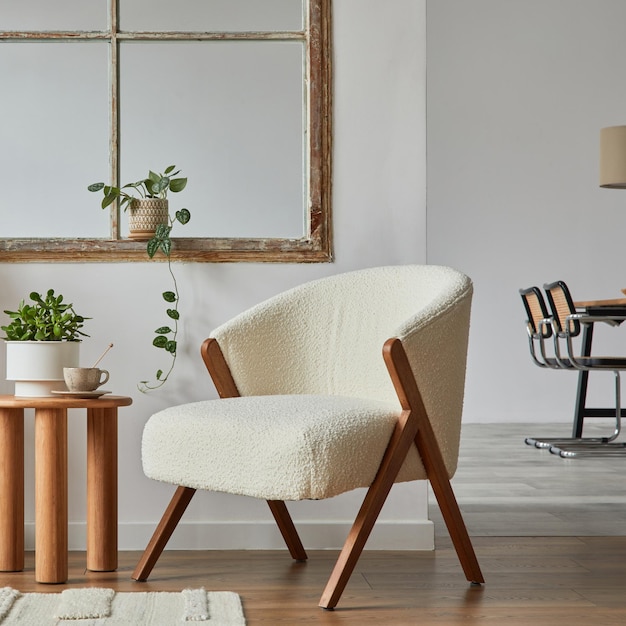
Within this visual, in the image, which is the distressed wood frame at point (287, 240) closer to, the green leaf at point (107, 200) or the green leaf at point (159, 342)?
the green leaf at point (107, 200)

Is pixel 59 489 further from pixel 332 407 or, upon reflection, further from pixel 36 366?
pixel 332 407

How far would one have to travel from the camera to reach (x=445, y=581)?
2.18 m

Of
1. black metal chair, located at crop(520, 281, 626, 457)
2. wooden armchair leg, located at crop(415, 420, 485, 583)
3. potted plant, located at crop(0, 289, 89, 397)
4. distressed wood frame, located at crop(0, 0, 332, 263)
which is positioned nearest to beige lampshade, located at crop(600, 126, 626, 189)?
black metal chair, located at crop(520, 281, 626, 457)

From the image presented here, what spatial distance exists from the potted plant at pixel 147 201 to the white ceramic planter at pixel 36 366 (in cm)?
44

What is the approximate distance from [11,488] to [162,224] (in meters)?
0.78

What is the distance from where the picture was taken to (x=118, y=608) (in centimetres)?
188

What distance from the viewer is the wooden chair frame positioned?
1921 mm

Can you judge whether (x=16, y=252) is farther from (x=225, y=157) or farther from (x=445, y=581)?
(x=445, y=581)

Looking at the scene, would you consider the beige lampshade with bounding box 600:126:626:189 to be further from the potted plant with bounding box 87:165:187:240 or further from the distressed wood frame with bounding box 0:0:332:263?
the potted plant with bounding box 87:165:187:240

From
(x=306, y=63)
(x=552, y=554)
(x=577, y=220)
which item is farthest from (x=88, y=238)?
(x=577, y=220)

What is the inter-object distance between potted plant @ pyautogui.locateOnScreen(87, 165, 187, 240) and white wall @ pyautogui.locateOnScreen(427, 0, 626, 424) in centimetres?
440

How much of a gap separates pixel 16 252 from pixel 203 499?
84 cm

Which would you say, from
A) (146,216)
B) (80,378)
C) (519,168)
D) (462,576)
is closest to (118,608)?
(80,378)

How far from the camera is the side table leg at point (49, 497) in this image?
2.12 metres
